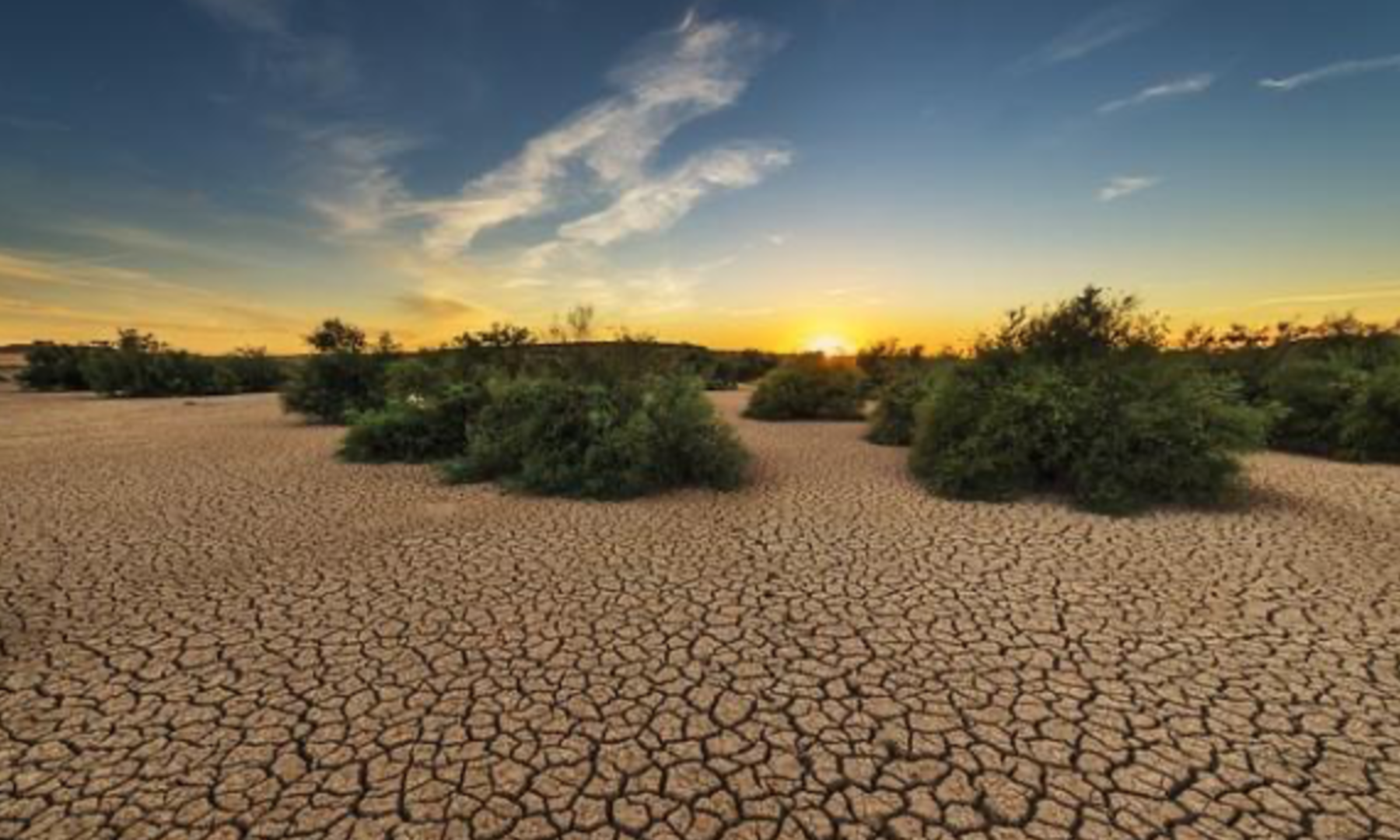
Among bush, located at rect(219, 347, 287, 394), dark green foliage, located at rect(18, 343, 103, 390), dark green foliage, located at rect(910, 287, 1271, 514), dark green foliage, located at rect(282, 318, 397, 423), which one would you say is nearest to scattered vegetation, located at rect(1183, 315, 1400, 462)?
dark green foliage, located at rect(910, 287, 1271, 514)

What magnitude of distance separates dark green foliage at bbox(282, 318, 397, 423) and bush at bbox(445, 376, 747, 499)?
7453 millimetres

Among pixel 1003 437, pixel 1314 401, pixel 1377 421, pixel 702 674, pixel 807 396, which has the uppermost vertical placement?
pixel 807 396

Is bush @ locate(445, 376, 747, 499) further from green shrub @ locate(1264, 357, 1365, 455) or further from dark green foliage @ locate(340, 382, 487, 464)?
green shrub @ locate(1264, 357, 1365, 455)

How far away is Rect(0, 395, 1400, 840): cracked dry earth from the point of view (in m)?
2.52

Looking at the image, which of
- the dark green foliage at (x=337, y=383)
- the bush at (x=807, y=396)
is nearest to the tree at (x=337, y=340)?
the dark green foliage at (x=337, y=383)

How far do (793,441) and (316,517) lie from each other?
29.8 feet

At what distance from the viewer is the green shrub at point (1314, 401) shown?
10.1 meters

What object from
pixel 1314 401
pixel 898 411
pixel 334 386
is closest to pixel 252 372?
pixel 334 386

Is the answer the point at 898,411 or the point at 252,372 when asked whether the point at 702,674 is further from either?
the point at 252,372

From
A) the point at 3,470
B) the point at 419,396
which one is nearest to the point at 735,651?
the point at 419,396

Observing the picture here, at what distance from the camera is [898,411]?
12.4 m

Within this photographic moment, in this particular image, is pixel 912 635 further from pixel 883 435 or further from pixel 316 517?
pixel 883 435

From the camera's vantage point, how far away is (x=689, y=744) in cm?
290

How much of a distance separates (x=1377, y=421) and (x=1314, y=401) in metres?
1.23
